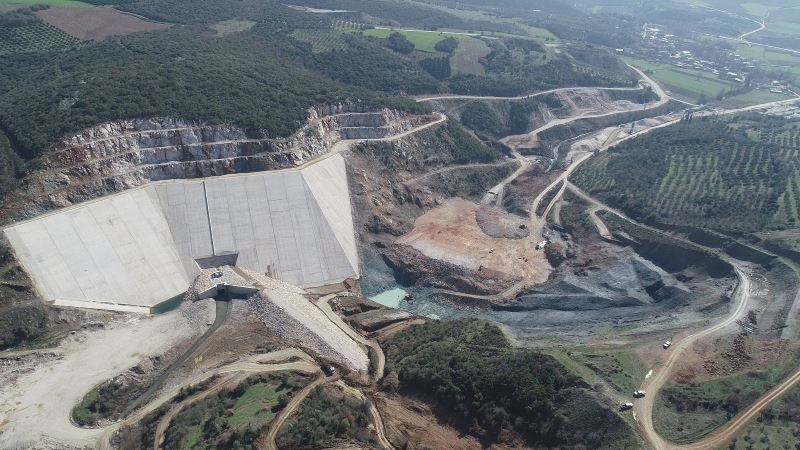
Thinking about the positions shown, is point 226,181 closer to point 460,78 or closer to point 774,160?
point 460,78

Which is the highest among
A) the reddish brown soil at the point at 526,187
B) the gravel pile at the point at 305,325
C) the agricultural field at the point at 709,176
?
the gravel pile at the point at 305,325

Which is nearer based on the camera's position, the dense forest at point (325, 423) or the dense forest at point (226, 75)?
the dense forest at point (325, 423)

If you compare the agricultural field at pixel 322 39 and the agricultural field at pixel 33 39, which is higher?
the agricultural field at pixel 33 39

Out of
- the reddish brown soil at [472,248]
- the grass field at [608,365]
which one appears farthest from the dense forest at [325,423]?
the reddish brown soil at [472,248]

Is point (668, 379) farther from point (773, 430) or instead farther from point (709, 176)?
point (709, 176)

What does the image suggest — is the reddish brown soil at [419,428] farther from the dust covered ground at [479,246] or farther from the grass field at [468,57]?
the grass field at [468,57]

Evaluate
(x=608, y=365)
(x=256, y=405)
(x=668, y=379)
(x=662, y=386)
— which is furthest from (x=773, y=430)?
(x=256, y=405)

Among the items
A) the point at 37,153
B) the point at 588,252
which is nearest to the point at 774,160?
the point at 588,252

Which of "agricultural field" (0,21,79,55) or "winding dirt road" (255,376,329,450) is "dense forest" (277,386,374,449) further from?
"agricultural field" (0,21,79,55)

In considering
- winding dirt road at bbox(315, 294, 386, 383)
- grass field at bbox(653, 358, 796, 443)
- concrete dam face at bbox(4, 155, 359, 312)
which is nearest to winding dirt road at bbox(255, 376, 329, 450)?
winding dirt road at bbox(315, 294, 386, 383)
